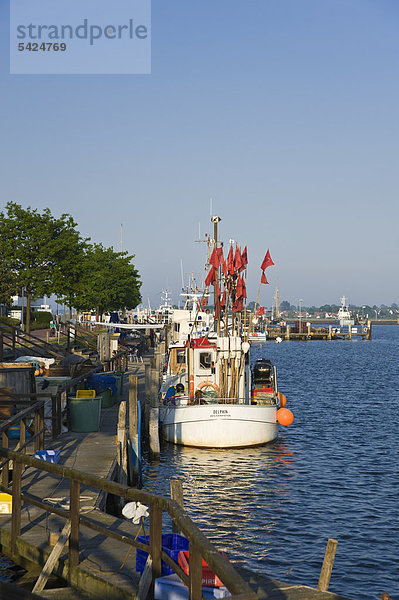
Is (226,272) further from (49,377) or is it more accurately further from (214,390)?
(49,377)

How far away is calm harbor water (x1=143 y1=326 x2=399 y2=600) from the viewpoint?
1490 centimetres

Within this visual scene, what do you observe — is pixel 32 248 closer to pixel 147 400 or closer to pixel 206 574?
pixel 147 400

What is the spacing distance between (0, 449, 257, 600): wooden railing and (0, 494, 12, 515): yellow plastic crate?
86cm

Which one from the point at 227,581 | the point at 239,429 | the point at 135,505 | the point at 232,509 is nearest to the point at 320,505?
the point at 232,509

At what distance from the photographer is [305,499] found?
20266mm

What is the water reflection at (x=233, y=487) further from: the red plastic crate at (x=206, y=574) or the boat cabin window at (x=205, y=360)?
the red plastic crate at (x=206, y=574)

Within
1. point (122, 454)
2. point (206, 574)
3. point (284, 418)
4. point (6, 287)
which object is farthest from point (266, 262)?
point (6, 287)

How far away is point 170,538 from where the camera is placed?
8.94m

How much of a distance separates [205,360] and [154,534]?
1885cm

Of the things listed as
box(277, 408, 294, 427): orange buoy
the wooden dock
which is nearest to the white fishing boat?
box(277, 408, 294, 427): orange buoy

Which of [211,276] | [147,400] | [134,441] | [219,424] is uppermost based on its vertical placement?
[211,276]

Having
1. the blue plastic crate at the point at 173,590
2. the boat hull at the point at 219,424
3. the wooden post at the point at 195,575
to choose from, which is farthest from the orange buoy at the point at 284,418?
the wooden post at the point at 195,575

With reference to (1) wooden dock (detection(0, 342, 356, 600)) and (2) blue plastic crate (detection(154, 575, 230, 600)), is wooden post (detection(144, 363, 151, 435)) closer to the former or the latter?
(1) wooden dock (detection(0, 342, 356, 600))

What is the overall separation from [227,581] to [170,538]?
3.76 m
